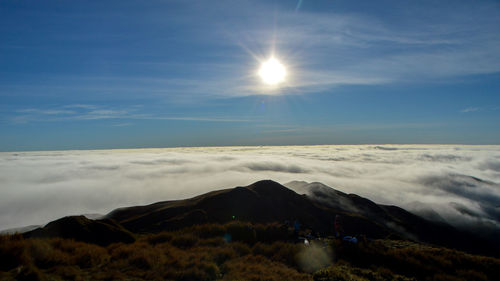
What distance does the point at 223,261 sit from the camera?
11.3 m

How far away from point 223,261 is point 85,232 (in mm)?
15044

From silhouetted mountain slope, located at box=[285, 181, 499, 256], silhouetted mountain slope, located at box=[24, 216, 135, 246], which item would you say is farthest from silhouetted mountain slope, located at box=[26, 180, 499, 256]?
silhouetted mountain slope, located at box=[285, 181, 499, 256]

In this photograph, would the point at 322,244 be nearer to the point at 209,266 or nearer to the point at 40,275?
the point at 209,266

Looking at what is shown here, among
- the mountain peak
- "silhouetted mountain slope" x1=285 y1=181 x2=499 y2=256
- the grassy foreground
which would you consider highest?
the grassy foreground

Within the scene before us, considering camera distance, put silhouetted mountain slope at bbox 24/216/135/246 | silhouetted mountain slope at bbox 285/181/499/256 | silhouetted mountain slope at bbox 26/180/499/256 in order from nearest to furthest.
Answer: silhouetted mountain slope at bbox 24/216/135/246, silhouetted mountain slope at bbox 26/180/499/256, silhouetted mountain slope at bbox 285/181/499/256

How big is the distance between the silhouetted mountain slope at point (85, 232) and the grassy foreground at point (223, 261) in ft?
22.3

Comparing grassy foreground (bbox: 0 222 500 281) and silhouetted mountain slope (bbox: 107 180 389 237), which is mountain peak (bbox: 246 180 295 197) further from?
grassy foreground (bbox: 0 222 500 281)

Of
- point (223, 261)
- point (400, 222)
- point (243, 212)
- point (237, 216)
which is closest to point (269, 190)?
point (243, 212)

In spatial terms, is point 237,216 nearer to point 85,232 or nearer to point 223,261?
point 85,232

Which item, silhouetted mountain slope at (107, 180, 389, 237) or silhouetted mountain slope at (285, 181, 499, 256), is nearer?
silhouetted mountain slope at (107, 180, 389, 237)

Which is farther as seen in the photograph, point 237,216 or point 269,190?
point 269,190

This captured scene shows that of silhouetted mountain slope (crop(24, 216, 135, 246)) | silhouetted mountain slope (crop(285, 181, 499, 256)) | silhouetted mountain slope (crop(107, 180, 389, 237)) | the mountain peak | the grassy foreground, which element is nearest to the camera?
the grassy foreground

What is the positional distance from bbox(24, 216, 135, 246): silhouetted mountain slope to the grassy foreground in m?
6.79

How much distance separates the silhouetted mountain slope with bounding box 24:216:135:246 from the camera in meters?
19.1
